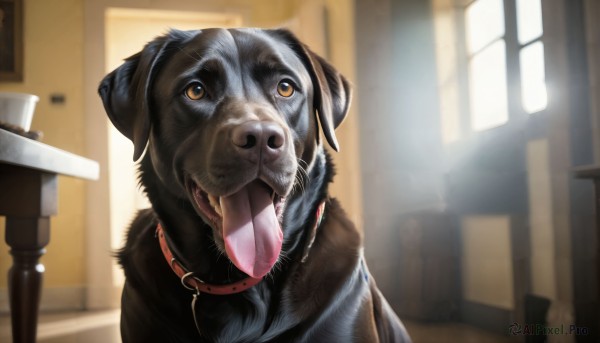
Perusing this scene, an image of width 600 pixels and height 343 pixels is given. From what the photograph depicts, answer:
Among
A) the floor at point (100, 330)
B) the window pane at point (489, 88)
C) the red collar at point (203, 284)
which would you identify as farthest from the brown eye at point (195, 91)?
the floor at point (100, 330)

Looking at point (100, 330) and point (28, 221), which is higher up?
point (28, 221)

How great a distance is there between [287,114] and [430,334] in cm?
83

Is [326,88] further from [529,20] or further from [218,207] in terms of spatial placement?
[529,20]

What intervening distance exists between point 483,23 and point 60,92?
6.70 ft

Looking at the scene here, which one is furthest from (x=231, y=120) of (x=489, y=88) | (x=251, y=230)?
(x=489, y=88)

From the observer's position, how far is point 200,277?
0.99 meters

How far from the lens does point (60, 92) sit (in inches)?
95.9

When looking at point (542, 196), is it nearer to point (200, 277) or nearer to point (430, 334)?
point (430, 334)

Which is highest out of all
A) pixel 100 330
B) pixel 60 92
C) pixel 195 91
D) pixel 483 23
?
pixel 60 92

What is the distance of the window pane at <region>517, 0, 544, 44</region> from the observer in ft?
3.57

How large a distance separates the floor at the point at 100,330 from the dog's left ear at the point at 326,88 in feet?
2.18

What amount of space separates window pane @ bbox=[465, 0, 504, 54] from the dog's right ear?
73cm

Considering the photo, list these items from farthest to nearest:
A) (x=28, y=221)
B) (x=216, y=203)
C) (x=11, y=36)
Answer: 1. (x=11, y=36)
2. (x=28, y=221)
3. (x=216, y=203)

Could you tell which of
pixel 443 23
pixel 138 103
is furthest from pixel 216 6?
pixel 138 103
